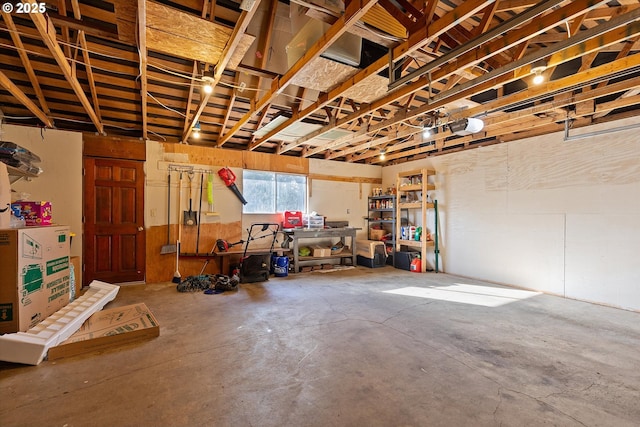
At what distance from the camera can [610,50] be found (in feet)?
9.53

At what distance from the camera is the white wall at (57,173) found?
4.40 m

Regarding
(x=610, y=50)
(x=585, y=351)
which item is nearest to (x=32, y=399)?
(x=585, y=351)

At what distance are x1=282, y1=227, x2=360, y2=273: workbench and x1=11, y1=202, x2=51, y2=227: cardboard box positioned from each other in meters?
3.77

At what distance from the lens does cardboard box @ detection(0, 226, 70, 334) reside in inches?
98.8

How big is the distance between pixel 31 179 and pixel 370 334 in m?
5.61

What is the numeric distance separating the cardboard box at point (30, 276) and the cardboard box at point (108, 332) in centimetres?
43

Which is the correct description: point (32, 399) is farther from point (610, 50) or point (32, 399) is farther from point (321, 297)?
point (610, 50)

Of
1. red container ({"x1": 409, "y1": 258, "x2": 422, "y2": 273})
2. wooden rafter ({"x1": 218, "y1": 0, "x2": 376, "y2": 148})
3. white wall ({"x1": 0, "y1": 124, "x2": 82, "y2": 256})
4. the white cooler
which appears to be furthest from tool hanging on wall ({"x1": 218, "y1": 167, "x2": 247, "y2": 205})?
red container ({"x1": 409, "y1": 258, "x2": 422, "y2": 273})

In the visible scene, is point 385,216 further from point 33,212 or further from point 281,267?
point 33,212

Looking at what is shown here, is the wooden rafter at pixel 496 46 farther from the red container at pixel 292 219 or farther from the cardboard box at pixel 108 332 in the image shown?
the cardboard box at pixel 108 332

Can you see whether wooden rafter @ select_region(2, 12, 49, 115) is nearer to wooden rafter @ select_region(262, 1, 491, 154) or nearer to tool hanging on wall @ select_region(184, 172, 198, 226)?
tool hanging on wall @ select_region(184, 172, 198, 226)

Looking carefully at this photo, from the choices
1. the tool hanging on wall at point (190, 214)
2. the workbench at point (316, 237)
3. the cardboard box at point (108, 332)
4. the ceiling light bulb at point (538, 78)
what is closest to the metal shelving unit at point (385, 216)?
the workbench at point (316, 237)

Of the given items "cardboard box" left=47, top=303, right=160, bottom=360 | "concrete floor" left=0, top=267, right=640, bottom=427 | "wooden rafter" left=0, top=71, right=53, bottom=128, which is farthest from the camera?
"wooden rafter" left=0, top=71, right=53, bottom=128

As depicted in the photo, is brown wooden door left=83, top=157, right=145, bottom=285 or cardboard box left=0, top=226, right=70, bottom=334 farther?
brown wooden door left=83, top=157, right=145, bottom=285
